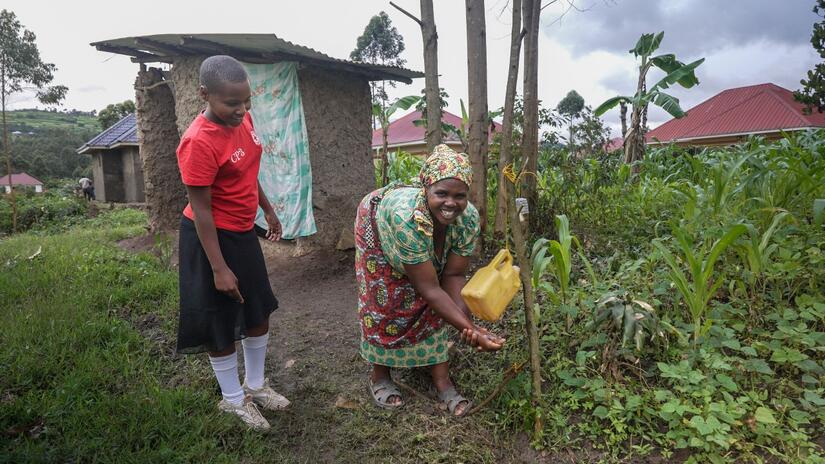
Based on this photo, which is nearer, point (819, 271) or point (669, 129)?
point (819, 271)

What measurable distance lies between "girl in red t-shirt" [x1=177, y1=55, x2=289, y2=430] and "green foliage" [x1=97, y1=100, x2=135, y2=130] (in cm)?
2647

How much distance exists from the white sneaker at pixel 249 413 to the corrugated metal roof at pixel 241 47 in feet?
10.8

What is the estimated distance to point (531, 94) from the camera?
4340 mm

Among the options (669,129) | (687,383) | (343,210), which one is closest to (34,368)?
(343,210)

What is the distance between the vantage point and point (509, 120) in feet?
13.6

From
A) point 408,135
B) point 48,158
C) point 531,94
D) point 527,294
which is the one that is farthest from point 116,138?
point 48,158

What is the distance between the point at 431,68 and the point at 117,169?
47.0ft

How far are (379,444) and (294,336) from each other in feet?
4.66

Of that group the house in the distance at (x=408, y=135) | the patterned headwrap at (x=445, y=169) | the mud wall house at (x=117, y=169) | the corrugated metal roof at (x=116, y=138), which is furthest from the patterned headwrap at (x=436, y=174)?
the house in the distance at (x=408, y=135)

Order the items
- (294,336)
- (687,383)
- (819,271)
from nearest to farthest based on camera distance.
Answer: (687,383) < (819,271) < (294,336)

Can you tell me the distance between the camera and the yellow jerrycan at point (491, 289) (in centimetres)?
168

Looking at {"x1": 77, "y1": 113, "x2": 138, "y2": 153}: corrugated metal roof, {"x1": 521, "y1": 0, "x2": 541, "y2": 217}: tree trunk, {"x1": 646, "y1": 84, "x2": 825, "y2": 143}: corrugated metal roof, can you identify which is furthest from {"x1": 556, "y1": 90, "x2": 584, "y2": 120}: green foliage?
{"x1": 521, "y1": 0, "x2": 541, "y2": 217}: tree trunk

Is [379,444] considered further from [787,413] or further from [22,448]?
[787,413]

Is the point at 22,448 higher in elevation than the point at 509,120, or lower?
lower
